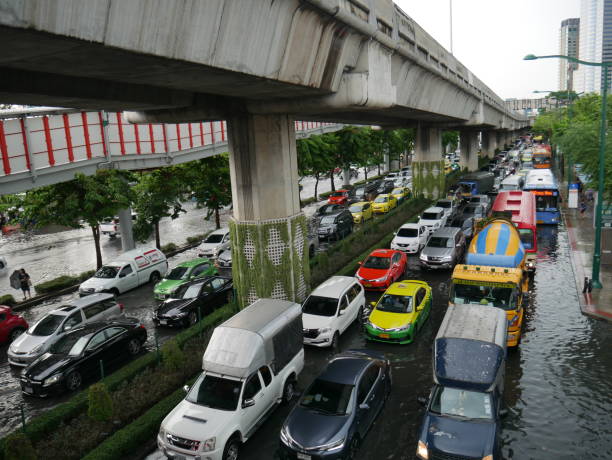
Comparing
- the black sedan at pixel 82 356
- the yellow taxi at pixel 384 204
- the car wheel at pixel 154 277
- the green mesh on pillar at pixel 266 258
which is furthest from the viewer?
the yellow taxi at pixel 384 204

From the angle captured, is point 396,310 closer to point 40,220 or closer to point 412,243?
point 412,243

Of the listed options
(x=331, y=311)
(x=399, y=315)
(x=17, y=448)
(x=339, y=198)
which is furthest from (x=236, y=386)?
(x=339, y=198)

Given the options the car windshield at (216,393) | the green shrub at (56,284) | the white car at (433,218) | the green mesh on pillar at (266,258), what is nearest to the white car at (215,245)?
the green shrub at (56,284)

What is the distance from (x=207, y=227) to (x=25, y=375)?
101 ft

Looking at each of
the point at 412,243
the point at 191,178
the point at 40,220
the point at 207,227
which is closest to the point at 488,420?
the point at 412,243

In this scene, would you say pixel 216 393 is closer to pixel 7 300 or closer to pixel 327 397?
pixel 327 397

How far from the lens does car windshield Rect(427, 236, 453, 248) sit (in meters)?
25.1

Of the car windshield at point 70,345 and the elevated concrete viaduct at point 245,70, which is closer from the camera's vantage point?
the elevated concrete viaduct at point 245,70

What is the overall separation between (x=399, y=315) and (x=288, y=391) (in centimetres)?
521

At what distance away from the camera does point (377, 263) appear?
2270cm

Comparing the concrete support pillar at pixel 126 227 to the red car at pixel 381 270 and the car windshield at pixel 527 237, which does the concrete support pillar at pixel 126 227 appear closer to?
the red car at pixel 381 270

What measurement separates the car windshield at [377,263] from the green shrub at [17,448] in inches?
616

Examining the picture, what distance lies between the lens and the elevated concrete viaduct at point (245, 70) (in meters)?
7.20

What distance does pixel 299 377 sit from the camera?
1455cm
